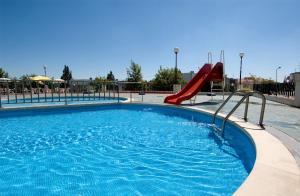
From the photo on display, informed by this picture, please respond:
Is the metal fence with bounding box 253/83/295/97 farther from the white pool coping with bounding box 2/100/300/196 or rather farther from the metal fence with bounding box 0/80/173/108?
the white pool coping with bounding box 2/100/300/196

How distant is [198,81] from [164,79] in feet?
41.2

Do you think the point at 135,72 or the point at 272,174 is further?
the point at 135,72

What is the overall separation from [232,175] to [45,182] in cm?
282

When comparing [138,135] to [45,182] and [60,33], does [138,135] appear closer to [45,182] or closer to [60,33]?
[45,182]

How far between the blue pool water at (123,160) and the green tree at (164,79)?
17326 mm

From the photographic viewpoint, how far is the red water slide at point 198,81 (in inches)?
424

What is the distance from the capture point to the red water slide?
10781 millimetres

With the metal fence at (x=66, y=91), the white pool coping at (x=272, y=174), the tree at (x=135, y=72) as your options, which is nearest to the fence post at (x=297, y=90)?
the white pool coping at (x=272, y=174)

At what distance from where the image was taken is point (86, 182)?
3.18 metres

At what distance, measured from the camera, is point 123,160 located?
160 inches

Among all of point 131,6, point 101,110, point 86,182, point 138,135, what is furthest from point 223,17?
point 86,182

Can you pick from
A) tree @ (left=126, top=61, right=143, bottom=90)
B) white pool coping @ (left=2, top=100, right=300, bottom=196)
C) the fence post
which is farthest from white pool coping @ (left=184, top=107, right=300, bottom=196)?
tree @ (left=126, top=61, right=143, bottom=90)

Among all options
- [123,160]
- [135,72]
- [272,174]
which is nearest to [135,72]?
[135,72]

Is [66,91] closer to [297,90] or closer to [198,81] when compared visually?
[198,81]
